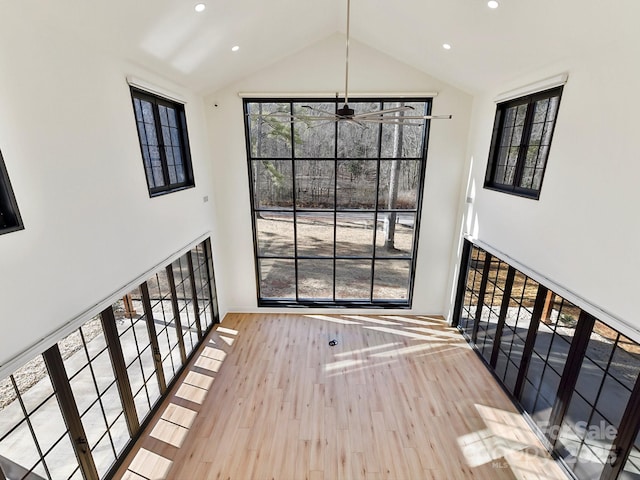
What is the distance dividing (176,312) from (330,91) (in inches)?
172

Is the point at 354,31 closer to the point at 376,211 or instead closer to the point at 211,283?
the point at 376,211

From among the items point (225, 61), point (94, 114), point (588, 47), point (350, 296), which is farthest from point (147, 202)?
point (588, 47)

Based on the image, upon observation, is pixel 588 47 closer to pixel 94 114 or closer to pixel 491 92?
pixel 491 92

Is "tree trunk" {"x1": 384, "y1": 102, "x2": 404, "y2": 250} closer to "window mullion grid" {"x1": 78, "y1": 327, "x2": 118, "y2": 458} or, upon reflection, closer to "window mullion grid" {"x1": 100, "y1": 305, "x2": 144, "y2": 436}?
"window mullion grid" {"x1": 100, "y1": 305, "x2": 144, "y2": 436}

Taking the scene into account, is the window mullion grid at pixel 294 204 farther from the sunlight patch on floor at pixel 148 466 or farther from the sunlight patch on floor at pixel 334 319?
the sunlight patch on floor at pixel 148 466

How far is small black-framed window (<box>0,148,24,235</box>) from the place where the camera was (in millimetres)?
2111

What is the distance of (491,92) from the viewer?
15.4ft

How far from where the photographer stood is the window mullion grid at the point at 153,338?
371 cm

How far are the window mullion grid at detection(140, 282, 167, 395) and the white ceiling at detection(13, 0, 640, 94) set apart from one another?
8.66 feet

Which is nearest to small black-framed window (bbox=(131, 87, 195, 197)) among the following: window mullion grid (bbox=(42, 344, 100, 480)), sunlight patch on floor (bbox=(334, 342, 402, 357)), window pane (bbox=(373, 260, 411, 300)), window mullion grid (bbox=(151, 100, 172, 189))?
window mullion grid (bbox=(151, 100, 172, 189))

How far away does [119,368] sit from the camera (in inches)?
129

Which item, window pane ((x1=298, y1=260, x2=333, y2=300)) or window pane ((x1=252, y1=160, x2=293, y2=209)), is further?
window pane ((x1=298, y1=260, x2=333, y2=300))

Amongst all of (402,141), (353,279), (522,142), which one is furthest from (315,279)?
(522,142)

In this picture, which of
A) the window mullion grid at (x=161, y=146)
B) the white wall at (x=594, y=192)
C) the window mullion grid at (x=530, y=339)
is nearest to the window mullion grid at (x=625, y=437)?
the white wall at (x=594, y=192)
